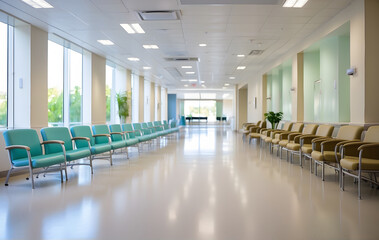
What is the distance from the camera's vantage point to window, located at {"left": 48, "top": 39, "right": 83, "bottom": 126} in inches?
301

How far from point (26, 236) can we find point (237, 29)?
6.02m

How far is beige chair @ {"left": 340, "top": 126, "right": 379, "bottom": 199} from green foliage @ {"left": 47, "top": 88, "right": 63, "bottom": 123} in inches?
273

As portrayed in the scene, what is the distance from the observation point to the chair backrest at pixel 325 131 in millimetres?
5734

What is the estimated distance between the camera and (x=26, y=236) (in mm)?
2512

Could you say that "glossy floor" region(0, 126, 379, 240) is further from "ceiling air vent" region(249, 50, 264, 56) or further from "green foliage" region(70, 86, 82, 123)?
"ceiling air vent" region(249, 50, 264, 56)

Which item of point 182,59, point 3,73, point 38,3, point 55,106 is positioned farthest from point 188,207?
point 182,59

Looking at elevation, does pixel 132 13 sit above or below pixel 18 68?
above

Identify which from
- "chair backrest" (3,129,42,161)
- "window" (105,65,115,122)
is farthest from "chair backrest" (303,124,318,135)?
"window" (105,65,115,122)

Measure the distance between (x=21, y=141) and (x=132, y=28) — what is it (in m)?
3.64

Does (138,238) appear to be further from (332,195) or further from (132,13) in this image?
(132,13)

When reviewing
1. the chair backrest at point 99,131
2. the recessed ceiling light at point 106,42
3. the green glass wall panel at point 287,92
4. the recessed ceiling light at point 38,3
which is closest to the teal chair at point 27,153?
the chair backrest at point 99,131

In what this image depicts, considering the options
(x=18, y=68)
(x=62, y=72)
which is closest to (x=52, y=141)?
(x=18, y=68)

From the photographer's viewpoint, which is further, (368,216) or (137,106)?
(137,106)

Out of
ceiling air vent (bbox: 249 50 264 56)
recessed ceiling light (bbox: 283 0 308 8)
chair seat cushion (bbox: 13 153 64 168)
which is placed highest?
ceiling air vent (bbox: 249 50 264 56)
